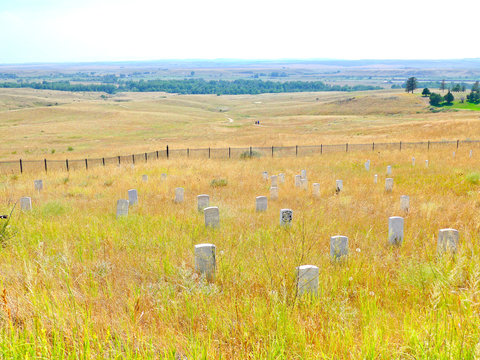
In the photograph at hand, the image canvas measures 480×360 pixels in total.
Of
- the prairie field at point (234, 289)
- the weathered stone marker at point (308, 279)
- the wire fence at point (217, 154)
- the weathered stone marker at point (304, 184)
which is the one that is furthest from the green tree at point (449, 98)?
the weathered stone marker at point (308, 279)

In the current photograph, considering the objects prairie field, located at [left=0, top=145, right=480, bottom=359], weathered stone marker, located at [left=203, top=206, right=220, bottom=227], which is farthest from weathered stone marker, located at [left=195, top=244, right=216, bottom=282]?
weathered stone marker, located at [left=203, top=206, right=220, bottom=227]

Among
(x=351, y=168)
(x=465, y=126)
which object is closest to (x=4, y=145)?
(x=351, y=168)

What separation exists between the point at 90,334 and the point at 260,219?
564 cm

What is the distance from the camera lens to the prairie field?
320cm

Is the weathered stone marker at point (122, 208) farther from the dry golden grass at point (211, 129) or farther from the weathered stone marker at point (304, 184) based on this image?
the dry golden grass at point (211, 129)

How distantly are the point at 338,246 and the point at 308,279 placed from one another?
55.1 inches

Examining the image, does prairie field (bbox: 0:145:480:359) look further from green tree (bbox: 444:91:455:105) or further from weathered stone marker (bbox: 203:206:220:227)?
green tree (bbox: 444:91:455:105)

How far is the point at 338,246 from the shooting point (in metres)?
5.57

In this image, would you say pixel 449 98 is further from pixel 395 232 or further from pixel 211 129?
pixel 395 232

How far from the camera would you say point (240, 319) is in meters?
3.66

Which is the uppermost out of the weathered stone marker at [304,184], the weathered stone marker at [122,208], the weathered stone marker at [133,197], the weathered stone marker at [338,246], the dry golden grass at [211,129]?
the weathered stone marker at [338,246]

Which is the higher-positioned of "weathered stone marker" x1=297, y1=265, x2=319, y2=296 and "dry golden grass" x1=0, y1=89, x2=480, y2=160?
"weathered stone marker" x1=297, y1=265, x2=319, y2=296

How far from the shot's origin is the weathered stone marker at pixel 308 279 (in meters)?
4.30

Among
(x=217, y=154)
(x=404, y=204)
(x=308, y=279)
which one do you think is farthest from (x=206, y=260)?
(x=217, y=154)
